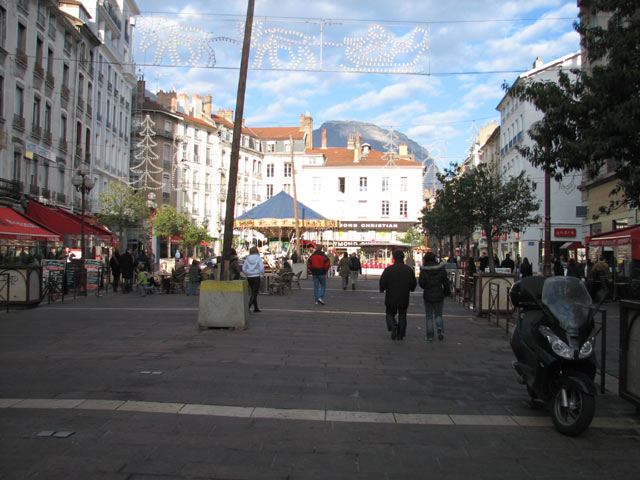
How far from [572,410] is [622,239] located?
51.2 feet

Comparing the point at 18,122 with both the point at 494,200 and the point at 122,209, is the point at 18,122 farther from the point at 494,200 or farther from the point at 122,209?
the point at 494,200

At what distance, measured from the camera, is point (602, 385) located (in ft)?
22.2

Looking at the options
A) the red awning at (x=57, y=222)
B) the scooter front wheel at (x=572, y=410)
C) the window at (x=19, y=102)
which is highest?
the window at (x=19, y=102)

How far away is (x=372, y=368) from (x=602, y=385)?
271 centimetres

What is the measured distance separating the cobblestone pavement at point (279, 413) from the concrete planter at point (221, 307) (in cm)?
74

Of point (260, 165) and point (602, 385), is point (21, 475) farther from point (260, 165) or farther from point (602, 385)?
point (260, 165)

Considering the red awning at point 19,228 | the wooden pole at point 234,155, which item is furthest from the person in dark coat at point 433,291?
the red awning at point 19,228

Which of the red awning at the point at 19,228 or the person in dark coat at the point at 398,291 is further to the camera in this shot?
the red awning at the point at 19,228

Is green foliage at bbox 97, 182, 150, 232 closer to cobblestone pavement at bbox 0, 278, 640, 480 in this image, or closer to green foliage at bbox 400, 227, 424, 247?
cobblestone pavement at bbox 0, 278, 640, 480

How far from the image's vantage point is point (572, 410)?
5.17m

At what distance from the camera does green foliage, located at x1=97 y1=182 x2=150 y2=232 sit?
34.0 m

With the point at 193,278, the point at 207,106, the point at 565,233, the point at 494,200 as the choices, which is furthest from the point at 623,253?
the point at 207,106

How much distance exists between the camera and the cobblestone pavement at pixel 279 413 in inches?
165

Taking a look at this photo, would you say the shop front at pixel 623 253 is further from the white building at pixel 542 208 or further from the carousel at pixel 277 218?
the white building at pixel 542 208
